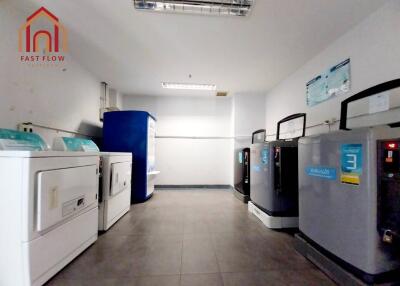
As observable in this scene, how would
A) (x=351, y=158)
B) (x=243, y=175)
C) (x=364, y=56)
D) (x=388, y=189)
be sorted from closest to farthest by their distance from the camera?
(x=388, y=189) < (x=351, y=158) < (x=364, y=56) < (x=243, y=175)

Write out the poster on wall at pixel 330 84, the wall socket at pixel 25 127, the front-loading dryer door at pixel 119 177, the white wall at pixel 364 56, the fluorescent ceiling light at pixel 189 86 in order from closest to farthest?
the white wall at pixel 364 56
the wall socket at pixel 25 127
the poster on wall at pixel 330 84
the front-loading dryer door at pixel 119 177
the fluorescent ceiling light at pixel 189 86

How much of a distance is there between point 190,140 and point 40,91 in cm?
300

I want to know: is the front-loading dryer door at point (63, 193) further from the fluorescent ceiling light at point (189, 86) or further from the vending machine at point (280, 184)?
the fluorescent ceiling light at point (189, 86)

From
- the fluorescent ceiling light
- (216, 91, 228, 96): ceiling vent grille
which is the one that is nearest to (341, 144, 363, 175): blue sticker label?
the fluorescent ceiling light

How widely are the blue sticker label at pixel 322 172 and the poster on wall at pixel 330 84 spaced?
1.18 meters

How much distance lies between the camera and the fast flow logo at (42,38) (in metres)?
1.91

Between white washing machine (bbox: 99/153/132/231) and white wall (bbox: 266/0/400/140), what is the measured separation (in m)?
2.70


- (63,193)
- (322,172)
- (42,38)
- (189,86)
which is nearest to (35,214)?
(63,193)

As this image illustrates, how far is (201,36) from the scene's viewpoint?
2166 millimetres

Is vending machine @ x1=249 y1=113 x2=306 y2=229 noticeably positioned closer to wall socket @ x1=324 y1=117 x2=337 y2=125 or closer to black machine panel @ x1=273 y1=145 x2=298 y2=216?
black machine panel @ x1=273 y1=145 x2=298 y2=216

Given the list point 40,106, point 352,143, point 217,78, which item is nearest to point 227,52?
point 217,78

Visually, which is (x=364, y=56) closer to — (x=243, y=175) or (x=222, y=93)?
(x=243, y=175)

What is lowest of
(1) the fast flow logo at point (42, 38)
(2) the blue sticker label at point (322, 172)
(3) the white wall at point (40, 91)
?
(2) the blue sticker label at point (322, 172)

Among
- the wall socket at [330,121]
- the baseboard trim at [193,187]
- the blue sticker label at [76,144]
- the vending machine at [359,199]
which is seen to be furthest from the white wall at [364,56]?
the blue sticker label at [76,144]
